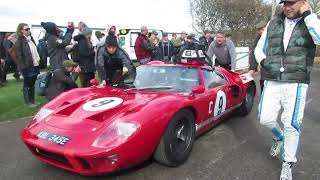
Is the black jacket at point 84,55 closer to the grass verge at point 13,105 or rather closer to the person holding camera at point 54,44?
the person holding camera at point 54,44

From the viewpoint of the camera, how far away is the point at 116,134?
3.58 meters

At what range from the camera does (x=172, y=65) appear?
5.41m

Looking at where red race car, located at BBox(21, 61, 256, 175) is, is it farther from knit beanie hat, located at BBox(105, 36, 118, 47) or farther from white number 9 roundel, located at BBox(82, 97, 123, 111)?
knit beanie hat, located at BBox(105, 36, 118, 47)

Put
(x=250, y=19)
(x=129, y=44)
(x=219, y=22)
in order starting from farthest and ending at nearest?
1. (x=219, y=22)
2. (x=250, y=19)
3. (x=129, y=44)

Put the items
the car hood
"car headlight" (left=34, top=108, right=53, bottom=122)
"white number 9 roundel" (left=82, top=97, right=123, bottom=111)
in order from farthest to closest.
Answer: "car headlight" (left=34, top=108, right=53, bottom=122)
"white number 9 roundel" (left=82, top=97, right=123, bottom=111)
the car hood

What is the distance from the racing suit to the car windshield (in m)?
1.28

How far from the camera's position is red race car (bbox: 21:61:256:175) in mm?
3523

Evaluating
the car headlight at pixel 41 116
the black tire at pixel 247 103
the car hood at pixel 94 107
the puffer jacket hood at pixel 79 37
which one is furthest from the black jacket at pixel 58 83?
the black tire at pixel 247 103

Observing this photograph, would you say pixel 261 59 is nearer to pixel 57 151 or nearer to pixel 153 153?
pixel 153 153

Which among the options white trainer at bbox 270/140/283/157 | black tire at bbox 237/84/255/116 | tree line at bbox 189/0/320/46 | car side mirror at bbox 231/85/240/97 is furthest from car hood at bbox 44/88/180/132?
tree line at bbox 189/0/320/46

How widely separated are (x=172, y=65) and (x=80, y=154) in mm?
2371

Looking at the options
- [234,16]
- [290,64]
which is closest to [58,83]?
[290,64]

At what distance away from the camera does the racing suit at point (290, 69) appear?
365 centimetres

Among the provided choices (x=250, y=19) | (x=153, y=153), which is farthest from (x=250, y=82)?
(x=250, y=19)
